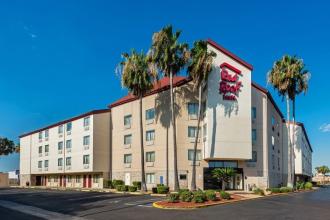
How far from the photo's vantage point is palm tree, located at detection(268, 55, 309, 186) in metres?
58.6

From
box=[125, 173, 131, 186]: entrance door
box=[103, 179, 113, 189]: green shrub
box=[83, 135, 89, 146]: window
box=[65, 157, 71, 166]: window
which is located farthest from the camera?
box=[65, 157, 71, 166]: window

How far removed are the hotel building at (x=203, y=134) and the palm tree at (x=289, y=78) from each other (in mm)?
2507

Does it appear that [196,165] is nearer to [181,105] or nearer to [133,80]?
[181,105]

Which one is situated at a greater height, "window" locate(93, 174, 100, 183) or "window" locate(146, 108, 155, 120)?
"window" locate(146, 108, 155, 120)

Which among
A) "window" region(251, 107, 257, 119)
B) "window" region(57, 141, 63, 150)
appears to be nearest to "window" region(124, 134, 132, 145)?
"window" region(251, 107, 257, 119)

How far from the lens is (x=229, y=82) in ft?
172

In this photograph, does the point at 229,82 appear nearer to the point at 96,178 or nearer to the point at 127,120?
the point at 127,120

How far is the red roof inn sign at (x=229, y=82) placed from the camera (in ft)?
171

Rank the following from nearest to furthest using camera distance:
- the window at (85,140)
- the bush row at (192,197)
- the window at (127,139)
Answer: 1. the bush row at (192,197)
2. the window at (127,139)
3. the window at (85,140)

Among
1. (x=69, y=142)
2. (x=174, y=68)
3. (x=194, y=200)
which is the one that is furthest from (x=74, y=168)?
(x=194, y=200)

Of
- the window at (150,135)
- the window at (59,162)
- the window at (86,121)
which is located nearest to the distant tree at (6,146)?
the window at (59,162)

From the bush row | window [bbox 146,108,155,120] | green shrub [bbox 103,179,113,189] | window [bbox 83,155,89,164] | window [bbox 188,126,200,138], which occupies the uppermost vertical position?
window [bbox 146,108,155,120]

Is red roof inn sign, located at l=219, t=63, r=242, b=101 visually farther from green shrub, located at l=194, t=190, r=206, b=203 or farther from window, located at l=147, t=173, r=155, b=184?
green shrub, located at l=194, t=190, r=206, b=203

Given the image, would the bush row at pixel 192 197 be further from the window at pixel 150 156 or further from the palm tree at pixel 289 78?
the palm tree at pixel 289 78
